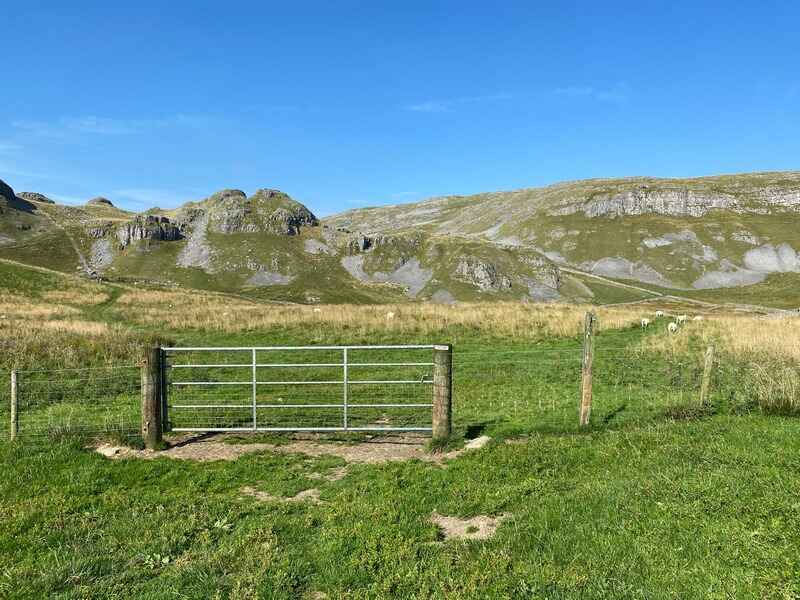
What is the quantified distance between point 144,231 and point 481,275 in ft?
308

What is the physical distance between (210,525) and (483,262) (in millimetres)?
128422

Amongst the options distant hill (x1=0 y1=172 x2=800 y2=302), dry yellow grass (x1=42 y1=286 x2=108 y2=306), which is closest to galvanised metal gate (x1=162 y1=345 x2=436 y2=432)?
dry yellow grass (x1=42 y1=286 x2=108 y2=306)

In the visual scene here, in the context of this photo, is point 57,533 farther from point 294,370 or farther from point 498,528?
point 294,370

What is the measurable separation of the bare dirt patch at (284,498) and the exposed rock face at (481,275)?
117700 millimetres

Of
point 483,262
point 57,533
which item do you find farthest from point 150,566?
point 483,262

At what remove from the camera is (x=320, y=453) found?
11.1 m

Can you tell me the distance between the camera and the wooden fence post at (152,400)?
1156 centimetres

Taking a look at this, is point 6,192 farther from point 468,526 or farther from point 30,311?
point 468,526

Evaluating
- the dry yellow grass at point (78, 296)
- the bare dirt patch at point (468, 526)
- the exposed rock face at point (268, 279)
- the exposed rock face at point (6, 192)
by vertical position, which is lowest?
the bare dirt patch at point (468, 526)

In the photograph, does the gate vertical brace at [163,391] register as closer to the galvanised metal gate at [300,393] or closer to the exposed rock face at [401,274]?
the galvanised metal gate at [300,393]

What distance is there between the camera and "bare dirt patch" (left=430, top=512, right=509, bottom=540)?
7.00 metres

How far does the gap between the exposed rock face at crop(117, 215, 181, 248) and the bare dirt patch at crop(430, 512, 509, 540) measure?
152102 millimetres

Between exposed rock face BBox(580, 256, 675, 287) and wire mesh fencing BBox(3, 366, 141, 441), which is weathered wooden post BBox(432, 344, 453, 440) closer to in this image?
wire mesh fencing BBox(3, 366, 141, 441)

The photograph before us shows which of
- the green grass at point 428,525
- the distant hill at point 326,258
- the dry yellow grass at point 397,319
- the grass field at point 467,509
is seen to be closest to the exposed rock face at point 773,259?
the distant hill at point 326,258
